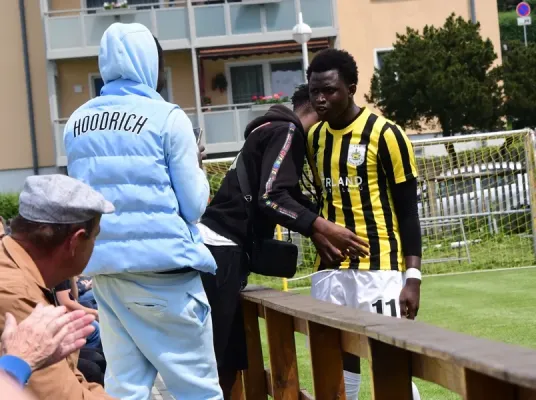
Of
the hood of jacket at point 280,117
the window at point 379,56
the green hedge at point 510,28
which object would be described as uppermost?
the green hedge at point 510,28

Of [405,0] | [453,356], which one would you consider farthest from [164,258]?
[405,0]

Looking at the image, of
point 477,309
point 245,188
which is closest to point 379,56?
point 477,309

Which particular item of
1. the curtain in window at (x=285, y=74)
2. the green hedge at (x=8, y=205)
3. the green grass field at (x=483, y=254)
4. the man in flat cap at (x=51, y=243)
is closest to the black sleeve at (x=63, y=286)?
the man in flat cap at (x=51, y=243)

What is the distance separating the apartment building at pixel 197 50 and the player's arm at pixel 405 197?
30.1 meters

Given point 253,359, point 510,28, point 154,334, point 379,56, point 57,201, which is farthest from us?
point 510,28

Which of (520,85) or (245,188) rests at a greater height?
(520,85)

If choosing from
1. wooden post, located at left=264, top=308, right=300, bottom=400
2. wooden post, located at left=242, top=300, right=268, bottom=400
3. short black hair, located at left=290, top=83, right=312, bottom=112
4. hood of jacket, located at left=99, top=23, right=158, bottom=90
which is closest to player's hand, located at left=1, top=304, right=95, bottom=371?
hood of jacket, located at left=99, top=23, right=158, bottom=90

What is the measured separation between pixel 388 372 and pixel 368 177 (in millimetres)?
1523

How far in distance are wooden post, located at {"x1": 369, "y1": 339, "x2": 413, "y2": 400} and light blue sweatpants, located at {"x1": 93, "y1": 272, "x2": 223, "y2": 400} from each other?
3.24 feet

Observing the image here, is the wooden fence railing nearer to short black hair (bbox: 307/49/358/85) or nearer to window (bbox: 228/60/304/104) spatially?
short black hair (bbox: 307/49/358/85)

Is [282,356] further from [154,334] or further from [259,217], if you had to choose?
[154,334]

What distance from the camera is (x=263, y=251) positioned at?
19.4 ft

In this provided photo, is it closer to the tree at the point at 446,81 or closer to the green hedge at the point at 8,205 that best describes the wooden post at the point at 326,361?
the tree at the point at 446,81

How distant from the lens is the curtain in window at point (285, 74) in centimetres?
3772
